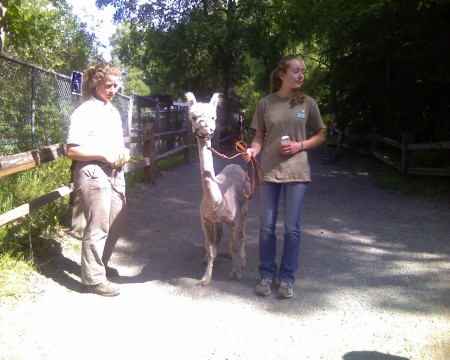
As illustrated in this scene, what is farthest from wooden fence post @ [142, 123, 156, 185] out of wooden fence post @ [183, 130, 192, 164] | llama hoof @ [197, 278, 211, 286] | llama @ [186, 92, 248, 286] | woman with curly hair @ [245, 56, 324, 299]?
woman with curly hair @ [245, 56, 324, 299]

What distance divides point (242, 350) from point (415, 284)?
2.14 m

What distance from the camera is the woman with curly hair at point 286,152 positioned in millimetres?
4125

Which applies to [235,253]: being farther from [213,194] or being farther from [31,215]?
[31,215]

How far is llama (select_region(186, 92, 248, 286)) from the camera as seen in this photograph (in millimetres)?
4078

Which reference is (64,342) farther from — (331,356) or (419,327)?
(419,327)

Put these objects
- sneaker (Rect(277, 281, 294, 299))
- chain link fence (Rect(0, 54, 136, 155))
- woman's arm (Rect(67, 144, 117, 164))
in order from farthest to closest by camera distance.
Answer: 1. chain link fence (Rect(0, 54, 136, 155))
2. sneaker (Rect(277, 281, 294, 299))
3. woman's arm (Rect(67, 144, 117, 164))

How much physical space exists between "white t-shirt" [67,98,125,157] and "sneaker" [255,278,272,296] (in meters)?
1.68

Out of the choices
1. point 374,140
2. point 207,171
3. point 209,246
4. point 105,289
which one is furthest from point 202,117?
point 374,140

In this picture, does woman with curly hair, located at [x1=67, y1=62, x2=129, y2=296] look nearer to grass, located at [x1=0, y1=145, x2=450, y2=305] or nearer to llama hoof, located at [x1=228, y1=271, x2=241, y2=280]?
grass, located at [x1=0, y1=145, x2=450, y2=305]

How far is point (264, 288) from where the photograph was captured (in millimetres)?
4312

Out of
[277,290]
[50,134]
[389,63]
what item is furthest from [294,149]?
[389,63]

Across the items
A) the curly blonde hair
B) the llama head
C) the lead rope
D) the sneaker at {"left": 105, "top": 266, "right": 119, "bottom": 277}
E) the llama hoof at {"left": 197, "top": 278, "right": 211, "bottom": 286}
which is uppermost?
the curly blonde hair

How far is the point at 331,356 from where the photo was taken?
11.0 ft

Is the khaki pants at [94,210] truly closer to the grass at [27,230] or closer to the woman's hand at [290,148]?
the grass at [27,230]
